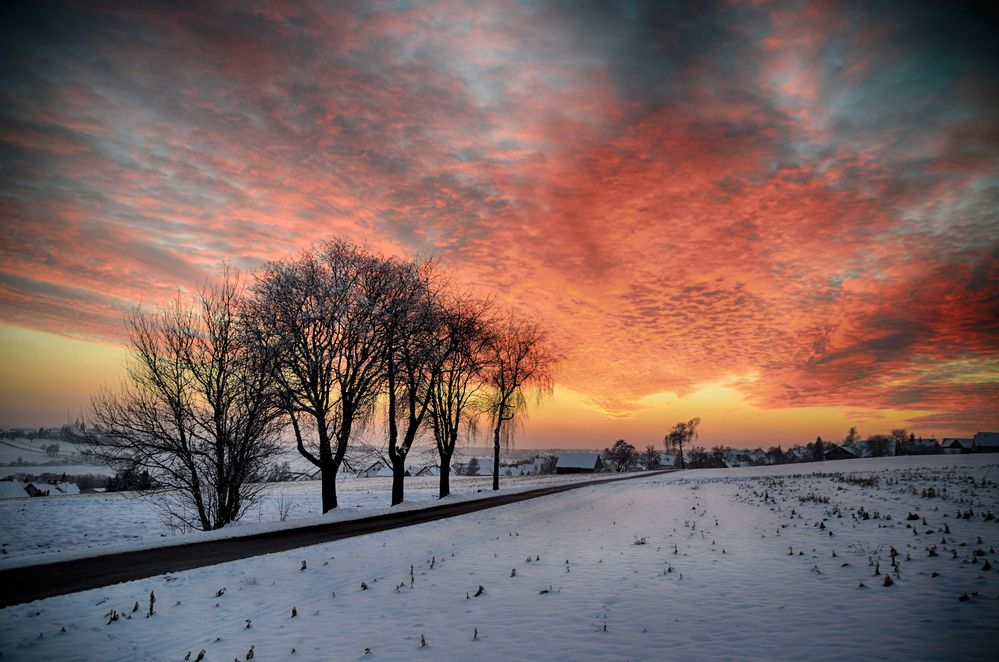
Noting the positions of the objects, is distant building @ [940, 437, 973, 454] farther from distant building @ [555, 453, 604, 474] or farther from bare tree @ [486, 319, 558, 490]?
bare tree @ [486, 319, 558, 490]

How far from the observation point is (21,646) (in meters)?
6.39

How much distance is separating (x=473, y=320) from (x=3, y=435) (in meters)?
245

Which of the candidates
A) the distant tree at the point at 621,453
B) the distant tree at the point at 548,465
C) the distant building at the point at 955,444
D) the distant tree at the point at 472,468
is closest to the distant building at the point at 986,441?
the distant building at the point at 955,444

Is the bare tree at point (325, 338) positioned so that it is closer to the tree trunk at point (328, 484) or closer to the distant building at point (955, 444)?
the tree trunk at point (328, 484)

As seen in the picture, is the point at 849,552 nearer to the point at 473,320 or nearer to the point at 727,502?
the point at 727,502

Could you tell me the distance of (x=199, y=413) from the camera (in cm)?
2044

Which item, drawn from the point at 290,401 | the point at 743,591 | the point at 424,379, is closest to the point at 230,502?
the point at 290,401

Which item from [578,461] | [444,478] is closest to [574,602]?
[444,478]

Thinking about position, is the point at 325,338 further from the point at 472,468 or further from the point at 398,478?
the point at 472,468

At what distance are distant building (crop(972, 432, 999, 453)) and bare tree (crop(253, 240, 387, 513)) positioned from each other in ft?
542

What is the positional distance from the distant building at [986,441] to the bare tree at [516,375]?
14895cm

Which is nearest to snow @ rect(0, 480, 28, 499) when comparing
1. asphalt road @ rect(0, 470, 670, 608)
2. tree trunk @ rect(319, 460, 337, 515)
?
tree trunk @ rect(319, 460, 337, 515)

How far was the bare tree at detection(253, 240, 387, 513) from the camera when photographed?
72.2ft

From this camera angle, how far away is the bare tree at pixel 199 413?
19.4 meters
